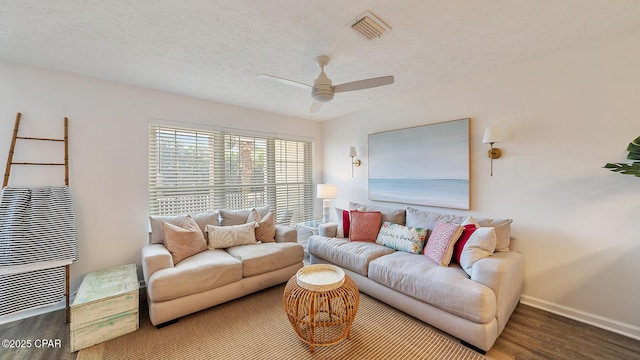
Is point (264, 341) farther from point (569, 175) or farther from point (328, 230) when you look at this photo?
point (569, 175)

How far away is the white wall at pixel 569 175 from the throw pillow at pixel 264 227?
8.15 ft

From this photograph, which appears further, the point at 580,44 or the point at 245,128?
the point at 245,128

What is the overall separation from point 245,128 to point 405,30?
2827mm

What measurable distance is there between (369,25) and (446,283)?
2.15m

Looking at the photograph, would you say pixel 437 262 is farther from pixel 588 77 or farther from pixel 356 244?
pixel 588 77

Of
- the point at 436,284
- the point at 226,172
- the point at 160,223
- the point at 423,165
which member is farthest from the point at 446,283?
the point at 226,172

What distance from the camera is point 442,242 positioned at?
2.46 metres

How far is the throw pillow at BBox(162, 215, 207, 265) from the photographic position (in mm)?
2635

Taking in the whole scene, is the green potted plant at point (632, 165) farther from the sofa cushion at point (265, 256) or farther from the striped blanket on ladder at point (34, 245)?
the striped blanket on ladder at point (34, 245)

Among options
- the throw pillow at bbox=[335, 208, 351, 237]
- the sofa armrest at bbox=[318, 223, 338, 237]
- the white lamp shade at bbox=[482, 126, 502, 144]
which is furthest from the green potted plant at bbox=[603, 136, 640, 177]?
the sofa armrest at bbox=[318, 223, 338, 237]

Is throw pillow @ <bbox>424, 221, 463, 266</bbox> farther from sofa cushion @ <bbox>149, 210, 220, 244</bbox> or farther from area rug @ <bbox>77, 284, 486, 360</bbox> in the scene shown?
sofa cushion @ <bbox>149, 210, 220, 244</bbox>

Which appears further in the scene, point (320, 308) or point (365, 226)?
point (365, 226)

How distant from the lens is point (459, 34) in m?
2.00

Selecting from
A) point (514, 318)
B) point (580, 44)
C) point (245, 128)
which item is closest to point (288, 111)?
point (245, 128)
